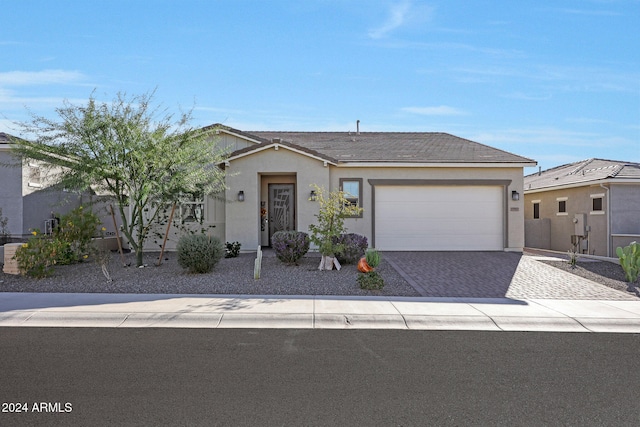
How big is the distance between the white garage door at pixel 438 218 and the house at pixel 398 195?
4 centimetres

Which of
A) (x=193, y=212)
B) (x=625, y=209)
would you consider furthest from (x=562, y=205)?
(x=193, y=212)

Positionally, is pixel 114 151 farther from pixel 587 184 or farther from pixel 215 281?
pixel 587 184

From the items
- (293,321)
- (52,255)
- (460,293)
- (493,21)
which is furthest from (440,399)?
(493,21)

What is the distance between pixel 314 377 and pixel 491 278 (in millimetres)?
8041

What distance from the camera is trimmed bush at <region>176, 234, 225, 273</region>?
11.8 metres

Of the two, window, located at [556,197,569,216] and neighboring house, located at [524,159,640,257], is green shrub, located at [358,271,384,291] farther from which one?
window, located at [556,197,569,216]

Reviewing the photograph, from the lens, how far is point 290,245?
13.0 m

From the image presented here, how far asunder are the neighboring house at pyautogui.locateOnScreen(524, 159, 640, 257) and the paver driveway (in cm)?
436

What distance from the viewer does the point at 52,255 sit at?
1147cm

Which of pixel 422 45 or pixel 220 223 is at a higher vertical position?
pixel 422 45

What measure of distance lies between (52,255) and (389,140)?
13.5 m

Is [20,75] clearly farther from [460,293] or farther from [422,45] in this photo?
[460,293]

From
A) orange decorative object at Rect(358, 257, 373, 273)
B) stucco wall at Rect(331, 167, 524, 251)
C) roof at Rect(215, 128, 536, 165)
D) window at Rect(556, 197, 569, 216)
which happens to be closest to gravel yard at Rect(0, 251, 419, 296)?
orange decorative object at Rect(358, 257, 373, 273)

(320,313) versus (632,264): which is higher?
(632,264)
